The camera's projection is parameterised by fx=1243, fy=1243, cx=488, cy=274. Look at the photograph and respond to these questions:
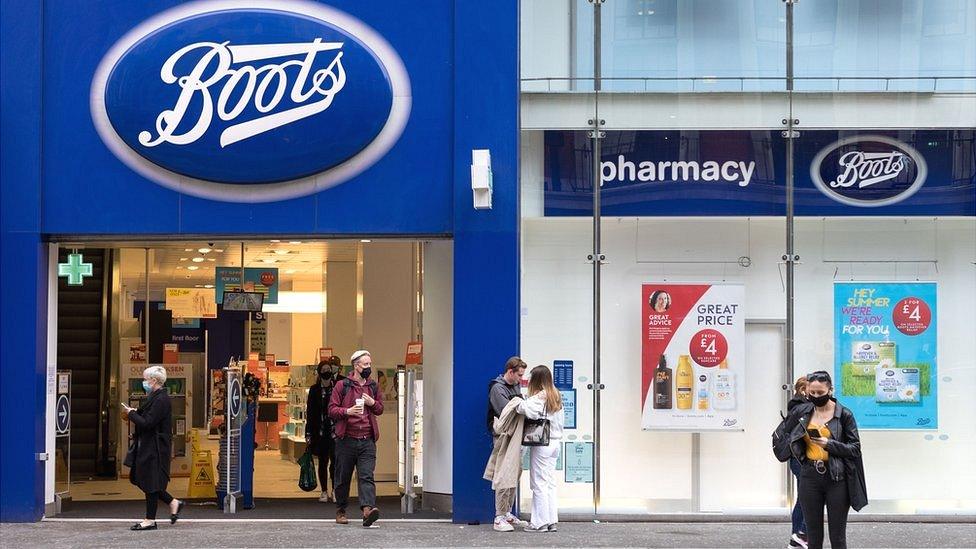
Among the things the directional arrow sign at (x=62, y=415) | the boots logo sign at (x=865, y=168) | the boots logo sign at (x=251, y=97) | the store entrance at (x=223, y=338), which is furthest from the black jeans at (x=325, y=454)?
the boots logo sign at (x=865, y=168)

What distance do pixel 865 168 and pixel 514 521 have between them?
16.8 feet

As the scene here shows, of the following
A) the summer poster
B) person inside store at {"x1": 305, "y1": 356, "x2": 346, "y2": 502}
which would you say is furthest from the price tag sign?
person inside store at {"x1": 305, "y1": 356, "x2": 346, "y2": 502}

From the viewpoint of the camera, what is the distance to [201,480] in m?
14.7

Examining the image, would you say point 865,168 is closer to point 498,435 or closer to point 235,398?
point 498,435

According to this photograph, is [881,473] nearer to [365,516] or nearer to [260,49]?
Answer: [365,516]

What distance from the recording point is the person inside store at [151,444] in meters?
11.7

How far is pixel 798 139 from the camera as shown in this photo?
42.0 feet

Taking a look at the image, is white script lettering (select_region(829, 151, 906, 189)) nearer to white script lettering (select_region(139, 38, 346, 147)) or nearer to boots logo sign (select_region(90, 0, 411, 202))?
boots logo sign (select_region(90, 0, 411, 202))

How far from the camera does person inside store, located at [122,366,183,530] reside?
11.7 m

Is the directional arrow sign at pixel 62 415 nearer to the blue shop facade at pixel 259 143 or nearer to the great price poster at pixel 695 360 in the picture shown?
the blue shop facade at pixel 259 143

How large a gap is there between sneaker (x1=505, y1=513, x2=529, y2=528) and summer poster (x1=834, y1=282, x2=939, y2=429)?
140 inches

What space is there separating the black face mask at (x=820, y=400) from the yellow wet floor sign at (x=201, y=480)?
26.3 feet

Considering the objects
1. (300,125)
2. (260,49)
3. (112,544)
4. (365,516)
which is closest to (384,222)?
(300,125)

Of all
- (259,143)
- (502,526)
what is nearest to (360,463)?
(502,526)
